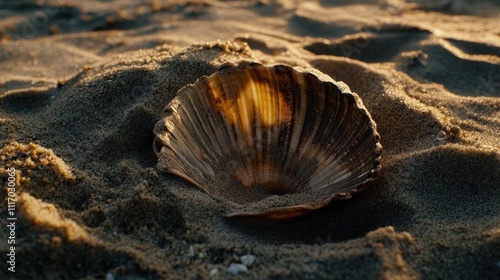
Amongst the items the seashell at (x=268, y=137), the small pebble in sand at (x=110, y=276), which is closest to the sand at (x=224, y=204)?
the small pebble in sand at (x=110, y=276)

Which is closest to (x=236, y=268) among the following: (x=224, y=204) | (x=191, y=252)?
(x=191, y=252)

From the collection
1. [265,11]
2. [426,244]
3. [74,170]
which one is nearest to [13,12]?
[265,11]

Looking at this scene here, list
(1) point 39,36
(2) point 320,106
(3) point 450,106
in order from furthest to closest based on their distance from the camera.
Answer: (1) point 39,36 → (3) point 450,106 → (2) point 320,106

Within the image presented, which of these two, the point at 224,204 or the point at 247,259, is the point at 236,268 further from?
the point at 224,204

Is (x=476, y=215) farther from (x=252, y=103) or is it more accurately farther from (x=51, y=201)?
(x=51, y=201)

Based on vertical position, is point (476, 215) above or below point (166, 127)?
below

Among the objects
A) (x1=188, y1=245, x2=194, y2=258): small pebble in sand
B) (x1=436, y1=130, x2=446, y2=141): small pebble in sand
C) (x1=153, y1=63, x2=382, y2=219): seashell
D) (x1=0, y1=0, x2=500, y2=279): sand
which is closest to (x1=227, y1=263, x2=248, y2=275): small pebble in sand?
(x1=0, y1=0, x2=500, y2=279): sand
